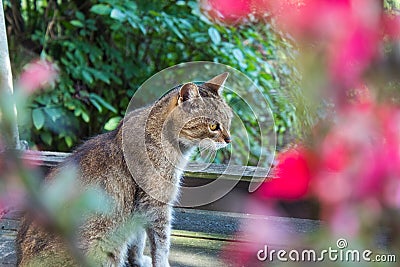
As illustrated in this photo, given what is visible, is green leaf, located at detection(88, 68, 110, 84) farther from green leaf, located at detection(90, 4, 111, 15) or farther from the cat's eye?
the cat's eye

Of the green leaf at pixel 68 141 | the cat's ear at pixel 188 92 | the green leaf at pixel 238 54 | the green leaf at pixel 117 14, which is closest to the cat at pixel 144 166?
the cat's ear at pixel 188 92

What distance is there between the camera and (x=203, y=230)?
1.69m

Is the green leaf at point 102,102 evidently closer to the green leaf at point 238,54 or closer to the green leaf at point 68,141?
the green leaf at point 68,141

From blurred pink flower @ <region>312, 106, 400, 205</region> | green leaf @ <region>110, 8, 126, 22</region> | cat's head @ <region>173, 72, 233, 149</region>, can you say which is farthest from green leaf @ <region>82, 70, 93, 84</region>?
blurred pink flower @ <region>312, 106, 400, 205</region>

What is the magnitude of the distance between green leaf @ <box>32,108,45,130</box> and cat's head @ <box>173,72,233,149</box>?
1.12 m

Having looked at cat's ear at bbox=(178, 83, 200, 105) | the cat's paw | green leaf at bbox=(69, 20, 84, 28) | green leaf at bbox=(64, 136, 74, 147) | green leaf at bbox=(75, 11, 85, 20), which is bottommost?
the cat's paw

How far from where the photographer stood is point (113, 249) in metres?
1.39

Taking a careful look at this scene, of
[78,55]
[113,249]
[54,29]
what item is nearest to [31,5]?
[54,29]

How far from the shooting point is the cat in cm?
136

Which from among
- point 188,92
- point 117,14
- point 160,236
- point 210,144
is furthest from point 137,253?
point 117,14

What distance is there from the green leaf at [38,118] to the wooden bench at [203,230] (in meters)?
0.63

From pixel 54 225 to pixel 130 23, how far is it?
2.23 m

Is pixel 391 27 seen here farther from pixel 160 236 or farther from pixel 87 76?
pixel 87 76

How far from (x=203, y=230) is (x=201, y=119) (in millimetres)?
416
